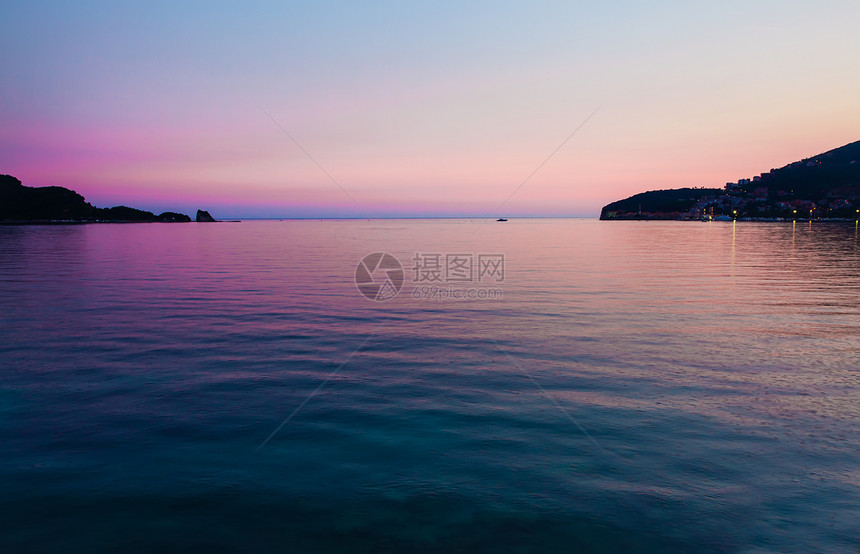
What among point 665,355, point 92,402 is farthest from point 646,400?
point 92,402

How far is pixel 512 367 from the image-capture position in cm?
1282

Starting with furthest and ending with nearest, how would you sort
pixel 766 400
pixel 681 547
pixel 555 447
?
pixel 766 400
pixel 555 447
pixel 681 547

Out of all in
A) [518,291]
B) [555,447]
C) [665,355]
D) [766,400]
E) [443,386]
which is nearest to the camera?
[555,447]

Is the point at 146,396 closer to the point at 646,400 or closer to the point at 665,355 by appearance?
the point at 646,400

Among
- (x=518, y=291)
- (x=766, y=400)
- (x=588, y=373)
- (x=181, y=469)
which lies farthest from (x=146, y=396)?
(x=518, y=291)

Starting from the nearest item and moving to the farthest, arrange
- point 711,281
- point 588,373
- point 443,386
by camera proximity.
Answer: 1. point 443,386
2. point 588,373
3. point 711,281

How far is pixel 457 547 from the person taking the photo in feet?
18.9

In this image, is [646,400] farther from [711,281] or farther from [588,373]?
[711,281]

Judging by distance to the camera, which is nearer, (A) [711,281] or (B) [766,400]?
(B) [766,400]

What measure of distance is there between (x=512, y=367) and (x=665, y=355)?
439cm

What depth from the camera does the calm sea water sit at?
6117 mm

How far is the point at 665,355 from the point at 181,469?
38.9ft

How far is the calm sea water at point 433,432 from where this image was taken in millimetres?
6117

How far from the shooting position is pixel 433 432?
345 inches
